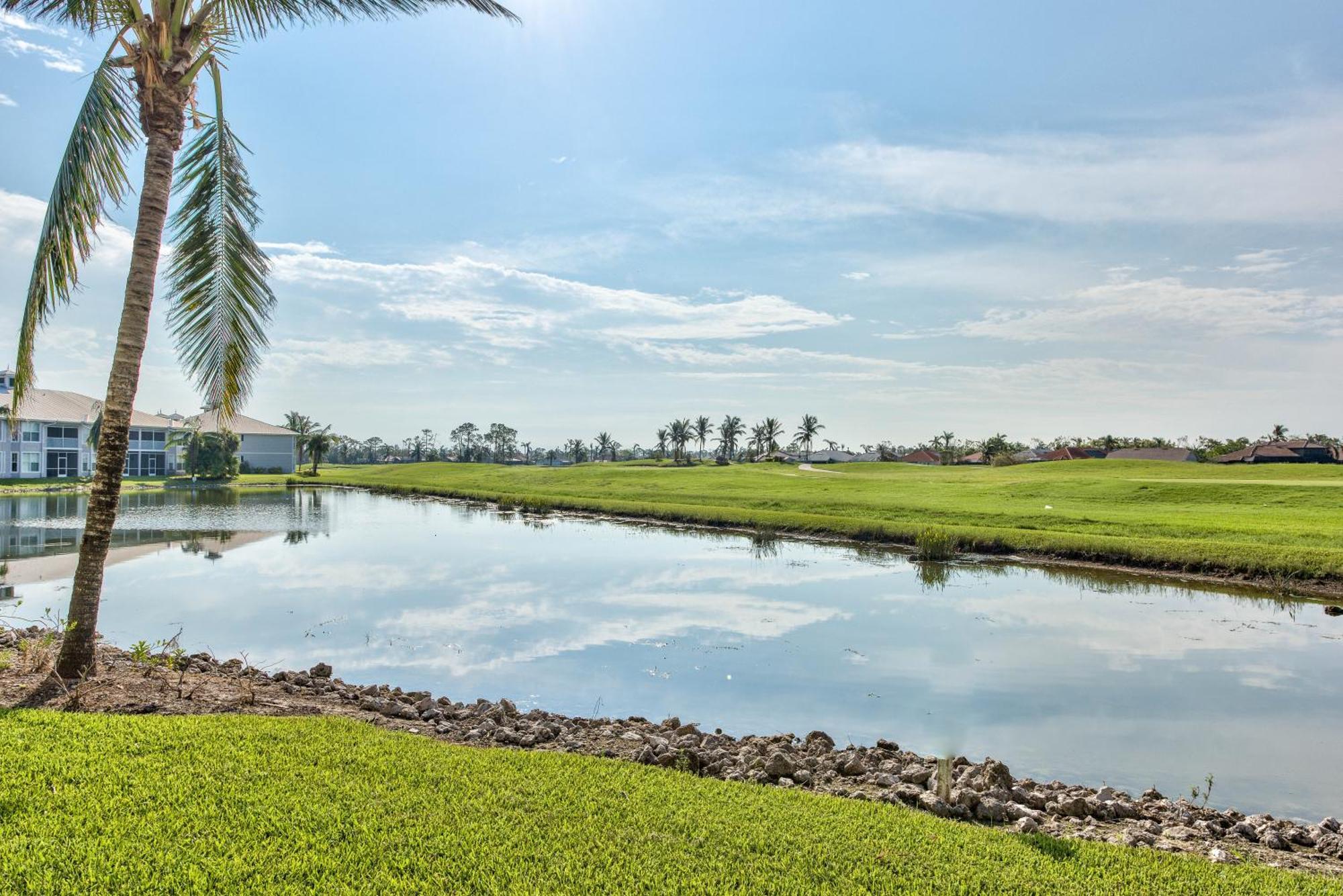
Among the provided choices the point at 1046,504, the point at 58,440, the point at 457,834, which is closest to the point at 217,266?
the point at 457,834

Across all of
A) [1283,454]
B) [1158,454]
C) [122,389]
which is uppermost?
[122,389]

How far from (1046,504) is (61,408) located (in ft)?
256

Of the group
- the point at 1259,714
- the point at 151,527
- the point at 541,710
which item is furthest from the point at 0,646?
the point at 151,527

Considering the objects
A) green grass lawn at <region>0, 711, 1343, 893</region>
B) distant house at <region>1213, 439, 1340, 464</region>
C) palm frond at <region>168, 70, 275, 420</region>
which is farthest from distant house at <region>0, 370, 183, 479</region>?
distant house at <region>1213, 439, 1340, 464</region>

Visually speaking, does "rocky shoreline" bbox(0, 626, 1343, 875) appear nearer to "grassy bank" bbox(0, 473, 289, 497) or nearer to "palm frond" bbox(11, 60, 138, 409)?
"palm frond" bbox(11, 60, 138, 409)

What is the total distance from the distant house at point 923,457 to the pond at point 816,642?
10722 cm

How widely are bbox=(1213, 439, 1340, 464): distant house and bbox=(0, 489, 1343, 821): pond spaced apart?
3060 inches

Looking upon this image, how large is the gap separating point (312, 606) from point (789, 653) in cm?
1049

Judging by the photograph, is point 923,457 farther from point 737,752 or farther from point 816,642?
point 737,752

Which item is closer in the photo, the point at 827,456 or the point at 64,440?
the point at 64,440

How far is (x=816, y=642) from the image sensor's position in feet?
48.8

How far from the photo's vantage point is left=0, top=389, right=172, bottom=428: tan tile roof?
2434 inches

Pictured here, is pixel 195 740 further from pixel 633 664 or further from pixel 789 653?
pixel 789 653

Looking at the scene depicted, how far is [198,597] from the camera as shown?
17.8 metres
